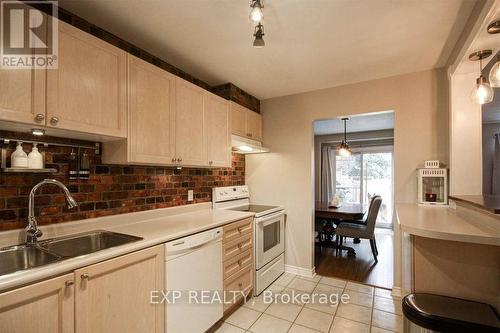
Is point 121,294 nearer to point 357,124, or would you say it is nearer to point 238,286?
point 238,286

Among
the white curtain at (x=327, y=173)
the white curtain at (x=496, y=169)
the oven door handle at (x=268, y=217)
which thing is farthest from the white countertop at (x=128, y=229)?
the white curtain at (x=496, y=169)

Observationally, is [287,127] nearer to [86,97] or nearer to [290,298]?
[290,298]

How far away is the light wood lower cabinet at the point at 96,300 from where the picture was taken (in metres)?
0.95

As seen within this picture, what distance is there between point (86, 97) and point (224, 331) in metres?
2.04

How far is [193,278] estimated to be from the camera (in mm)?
1722

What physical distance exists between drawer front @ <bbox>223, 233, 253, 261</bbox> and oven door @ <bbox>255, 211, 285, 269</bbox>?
0.14 meters

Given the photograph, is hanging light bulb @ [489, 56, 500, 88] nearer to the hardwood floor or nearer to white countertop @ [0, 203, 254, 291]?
white countertop @ [0, 203, 254, 291]

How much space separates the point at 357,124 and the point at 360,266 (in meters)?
2.78

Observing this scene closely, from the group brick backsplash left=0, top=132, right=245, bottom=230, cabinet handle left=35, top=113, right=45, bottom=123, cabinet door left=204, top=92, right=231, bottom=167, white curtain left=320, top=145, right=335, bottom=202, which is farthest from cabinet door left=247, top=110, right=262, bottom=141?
white curtain left=320, top=145, right=335, bottom=202

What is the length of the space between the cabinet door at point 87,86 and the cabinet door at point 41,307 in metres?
0.81

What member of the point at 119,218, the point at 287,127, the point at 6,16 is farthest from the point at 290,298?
the point at 6,16

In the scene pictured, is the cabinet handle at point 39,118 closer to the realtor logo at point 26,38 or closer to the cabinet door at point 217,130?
the realtor logo at point 26,38

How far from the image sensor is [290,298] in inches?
96.9

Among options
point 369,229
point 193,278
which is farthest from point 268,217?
point 369,229
